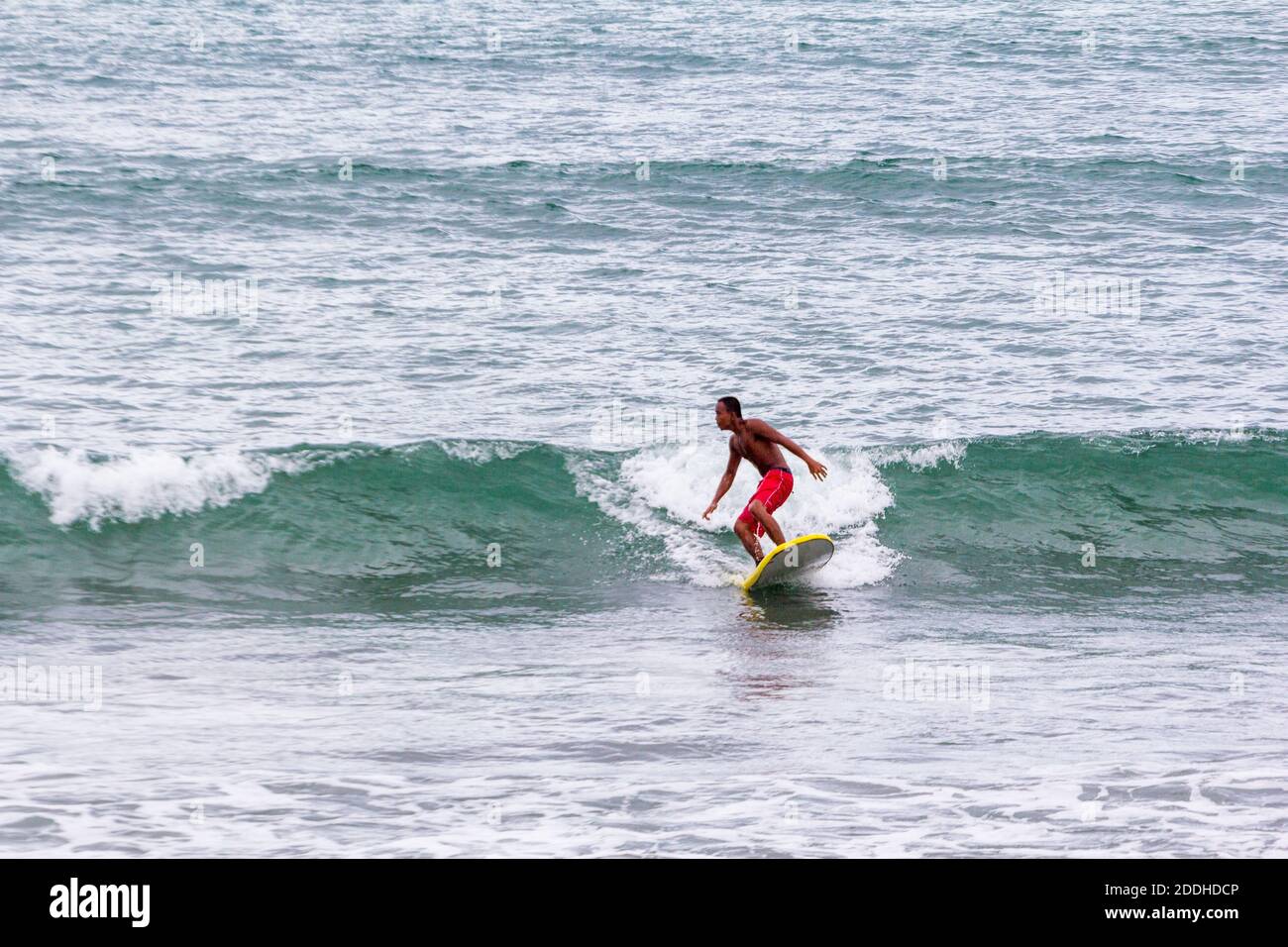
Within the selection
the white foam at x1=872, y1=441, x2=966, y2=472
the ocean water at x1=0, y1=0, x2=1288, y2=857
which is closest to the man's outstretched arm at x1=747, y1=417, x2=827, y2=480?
the ocean water at x1=0, y1=0, x2=1288, y2=857

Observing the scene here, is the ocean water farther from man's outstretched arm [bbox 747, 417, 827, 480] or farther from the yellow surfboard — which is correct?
man's outstretched arm [bbox 747, 417, 827, 480]

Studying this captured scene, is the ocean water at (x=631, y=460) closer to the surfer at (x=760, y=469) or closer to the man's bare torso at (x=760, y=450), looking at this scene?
the surfer at (x=760, y=469)

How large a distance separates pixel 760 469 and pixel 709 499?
1.90 meters

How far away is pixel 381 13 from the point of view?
3888 centimetres

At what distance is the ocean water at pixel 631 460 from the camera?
7.65 meters

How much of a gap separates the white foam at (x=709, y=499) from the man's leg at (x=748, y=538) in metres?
0.70

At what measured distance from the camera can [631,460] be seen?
1492 cm

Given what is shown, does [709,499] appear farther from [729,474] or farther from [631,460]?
[729,474]

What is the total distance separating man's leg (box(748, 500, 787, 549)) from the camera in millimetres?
12320

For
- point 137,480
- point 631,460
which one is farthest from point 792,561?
point 137,480

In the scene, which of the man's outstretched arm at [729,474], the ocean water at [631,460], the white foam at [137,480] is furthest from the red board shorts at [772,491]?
the white foam at [137,480]

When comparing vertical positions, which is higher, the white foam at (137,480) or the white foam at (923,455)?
→ the white foam at (923,455)

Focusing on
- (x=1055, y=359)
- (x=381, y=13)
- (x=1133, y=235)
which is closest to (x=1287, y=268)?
(x=1133, y=235)

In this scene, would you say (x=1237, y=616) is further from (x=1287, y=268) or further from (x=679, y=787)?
(x=1287, y=268)
